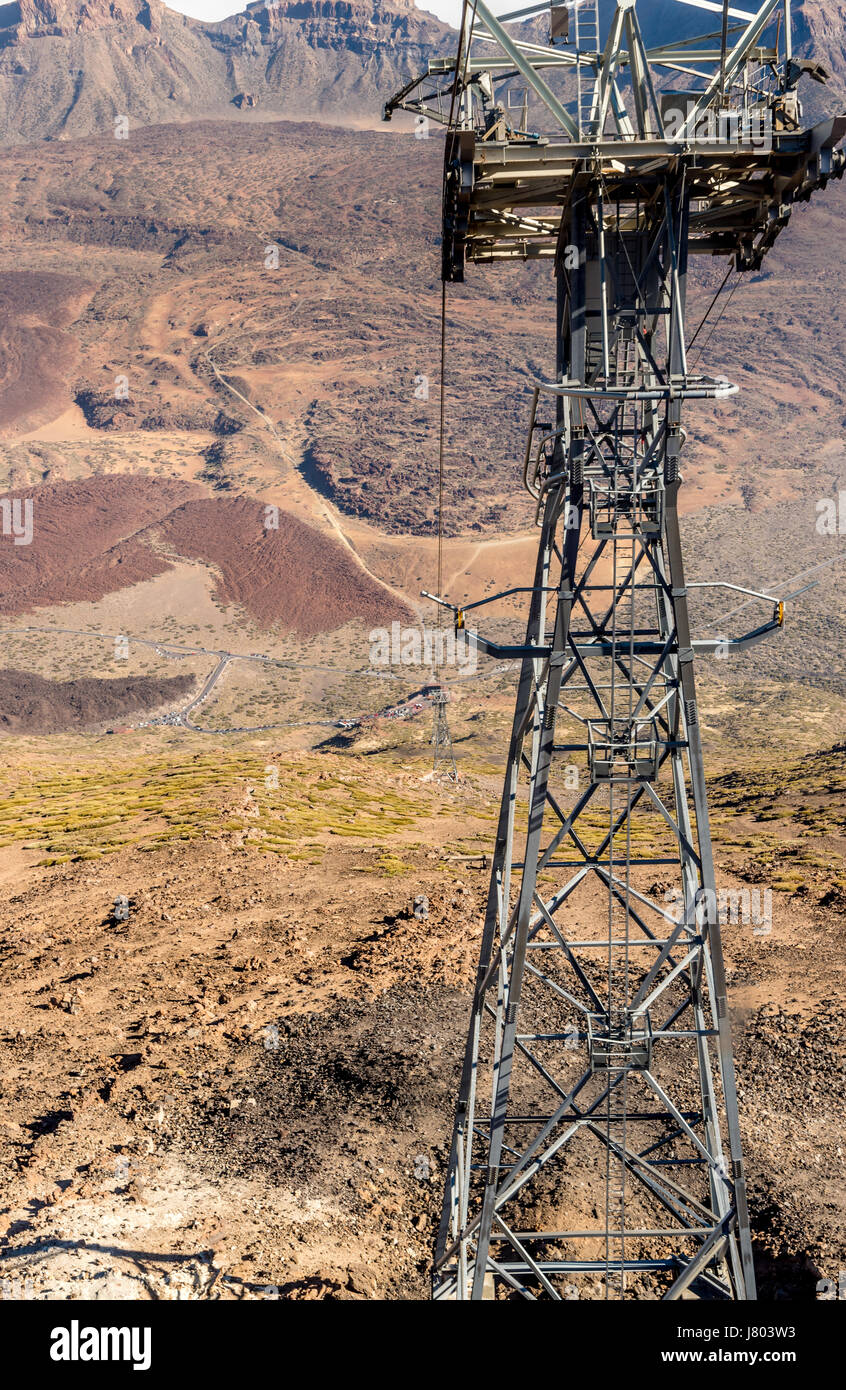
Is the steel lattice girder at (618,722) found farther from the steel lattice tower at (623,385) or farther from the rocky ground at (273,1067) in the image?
the rocky ground at (273,1067)

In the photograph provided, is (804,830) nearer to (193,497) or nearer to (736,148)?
(736,148)

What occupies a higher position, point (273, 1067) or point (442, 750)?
point (273, 1067)

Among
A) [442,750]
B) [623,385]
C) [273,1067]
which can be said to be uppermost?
[623,385]

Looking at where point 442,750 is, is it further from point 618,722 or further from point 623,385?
point 623,385

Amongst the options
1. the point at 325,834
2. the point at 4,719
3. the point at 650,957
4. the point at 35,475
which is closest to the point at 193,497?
the point at 35,475

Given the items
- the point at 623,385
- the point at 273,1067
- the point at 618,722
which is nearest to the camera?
the point at 623,385

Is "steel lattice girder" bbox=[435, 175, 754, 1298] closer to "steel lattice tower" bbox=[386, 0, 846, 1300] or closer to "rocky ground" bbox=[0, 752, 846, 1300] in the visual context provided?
"steel lattice tower" bbox=[386, 0, 846, 1300]

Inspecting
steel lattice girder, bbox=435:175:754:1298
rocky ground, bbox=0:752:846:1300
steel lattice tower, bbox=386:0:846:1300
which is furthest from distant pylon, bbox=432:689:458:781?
steel lattice tower, bbox=386:0:846:1300

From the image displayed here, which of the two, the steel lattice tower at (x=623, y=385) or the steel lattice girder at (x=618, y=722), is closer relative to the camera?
the steel lattice tower at (x=623, y=385)

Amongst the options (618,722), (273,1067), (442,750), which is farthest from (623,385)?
(442,750)

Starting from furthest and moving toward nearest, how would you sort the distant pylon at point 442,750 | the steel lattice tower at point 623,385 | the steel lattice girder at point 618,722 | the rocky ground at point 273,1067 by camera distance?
the distant pylon at point 442,750 < the rocky ground at point 273,1067 < the steel lattice girder at point 618,722 < the steel lattice tower at point 623,385

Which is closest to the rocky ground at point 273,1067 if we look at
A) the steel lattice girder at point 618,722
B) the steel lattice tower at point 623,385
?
the steel lattice girder at point 618,722
